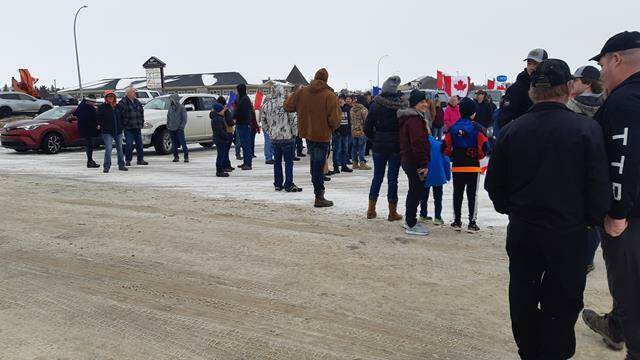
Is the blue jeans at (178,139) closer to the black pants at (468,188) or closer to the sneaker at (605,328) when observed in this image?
the black pants at (468,188)

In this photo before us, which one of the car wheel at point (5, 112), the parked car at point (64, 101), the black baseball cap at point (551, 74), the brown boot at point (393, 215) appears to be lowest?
the brown boot at point (393, 215)

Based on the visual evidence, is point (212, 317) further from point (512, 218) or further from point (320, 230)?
point (320, 230)

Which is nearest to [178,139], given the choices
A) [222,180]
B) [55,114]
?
[222,180]

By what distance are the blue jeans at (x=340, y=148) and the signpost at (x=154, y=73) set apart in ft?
115

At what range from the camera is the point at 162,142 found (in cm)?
1644

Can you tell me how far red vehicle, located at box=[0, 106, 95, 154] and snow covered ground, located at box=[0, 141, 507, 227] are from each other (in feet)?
1.29

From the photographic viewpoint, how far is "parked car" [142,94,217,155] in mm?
16188

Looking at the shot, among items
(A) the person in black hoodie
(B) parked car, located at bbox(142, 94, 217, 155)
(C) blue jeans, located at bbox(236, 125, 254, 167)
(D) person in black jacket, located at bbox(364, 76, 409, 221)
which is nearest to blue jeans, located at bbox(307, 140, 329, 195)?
(D) person in black jacket, located at bbox(364, 76, 409, 221)

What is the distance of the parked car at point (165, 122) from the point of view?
16.2m

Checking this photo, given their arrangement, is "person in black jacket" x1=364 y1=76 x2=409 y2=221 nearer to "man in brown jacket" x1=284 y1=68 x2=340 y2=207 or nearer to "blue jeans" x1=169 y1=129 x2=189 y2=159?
"man in brown jacket" x1=284 y1=68 x2=340 y2=207

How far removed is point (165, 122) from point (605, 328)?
48.2 feet

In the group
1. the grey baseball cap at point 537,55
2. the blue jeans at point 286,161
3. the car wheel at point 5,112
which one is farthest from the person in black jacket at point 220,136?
the car wheel at point 5,112

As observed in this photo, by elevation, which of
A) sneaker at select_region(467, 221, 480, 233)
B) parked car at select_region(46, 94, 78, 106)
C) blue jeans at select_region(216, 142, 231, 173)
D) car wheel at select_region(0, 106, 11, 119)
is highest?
parked car at select_region(46, 94, 78, 106)

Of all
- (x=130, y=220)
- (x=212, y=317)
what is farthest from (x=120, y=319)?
(x=130, y=220)
